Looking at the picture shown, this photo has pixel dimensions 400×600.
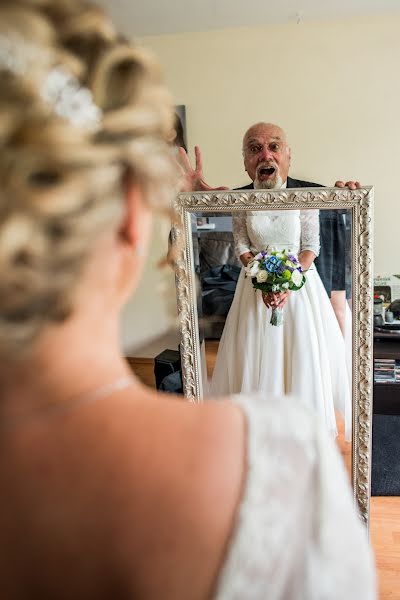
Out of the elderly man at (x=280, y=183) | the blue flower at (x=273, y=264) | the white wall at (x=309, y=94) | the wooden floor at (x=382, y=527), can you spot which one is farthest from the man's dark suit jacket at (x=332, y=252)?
the white wall at (x=309, y=94)

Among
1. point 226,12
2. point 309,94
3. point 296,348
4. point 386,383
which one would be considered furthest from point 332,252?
point 226,12

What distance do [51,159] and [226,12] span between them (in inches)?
96.4

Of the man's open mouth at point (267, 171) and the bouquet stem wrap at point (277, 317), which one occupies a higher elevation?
the man's open mouth at point (267, 171)

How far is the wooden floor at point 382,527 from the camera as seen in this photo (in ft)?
5.25

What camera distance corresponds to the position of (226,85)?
268 cm

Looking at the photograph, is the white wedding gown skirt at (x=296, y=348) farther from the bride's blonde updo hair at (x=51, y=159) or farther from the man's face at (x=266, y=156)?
the bride's blonde updo hair at (x=51, y=159)

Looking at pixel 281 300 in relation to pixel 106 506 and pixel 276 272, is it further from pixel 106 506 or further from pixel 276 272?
pixel 106 506

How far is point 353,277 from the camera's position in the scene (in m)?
1.42

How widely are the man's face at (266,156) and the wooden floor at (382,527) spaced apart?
582 millimetres

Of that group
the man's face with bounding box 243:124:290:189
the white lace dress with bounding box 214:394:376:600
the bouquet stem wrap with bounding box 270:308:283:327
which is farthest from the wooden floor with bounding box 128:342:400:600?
the white lace dress with bounding box 214:394:376:600

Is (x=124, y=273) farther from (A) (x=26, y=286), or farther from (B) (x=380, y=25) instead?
(B) (x=380, y=25)

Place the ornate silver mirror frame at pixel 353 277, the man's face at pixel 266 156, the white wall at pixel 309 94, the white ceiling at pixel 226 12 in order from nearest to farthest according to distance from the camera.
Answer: the ornate silver mirror frame at pixel 353 277, the man's face at pixel 266 156, the white ceiling at pixel 226 12, the white wall at pixel 309 94

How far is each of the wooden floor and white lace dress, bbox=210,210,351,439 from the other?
8cm

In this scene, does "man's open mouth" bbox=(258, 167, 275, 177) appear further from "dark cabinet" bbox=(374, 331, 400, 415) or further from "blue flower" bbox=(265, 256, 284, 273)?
"dark cabinet" bbox=(374, 331, 400, 415)
